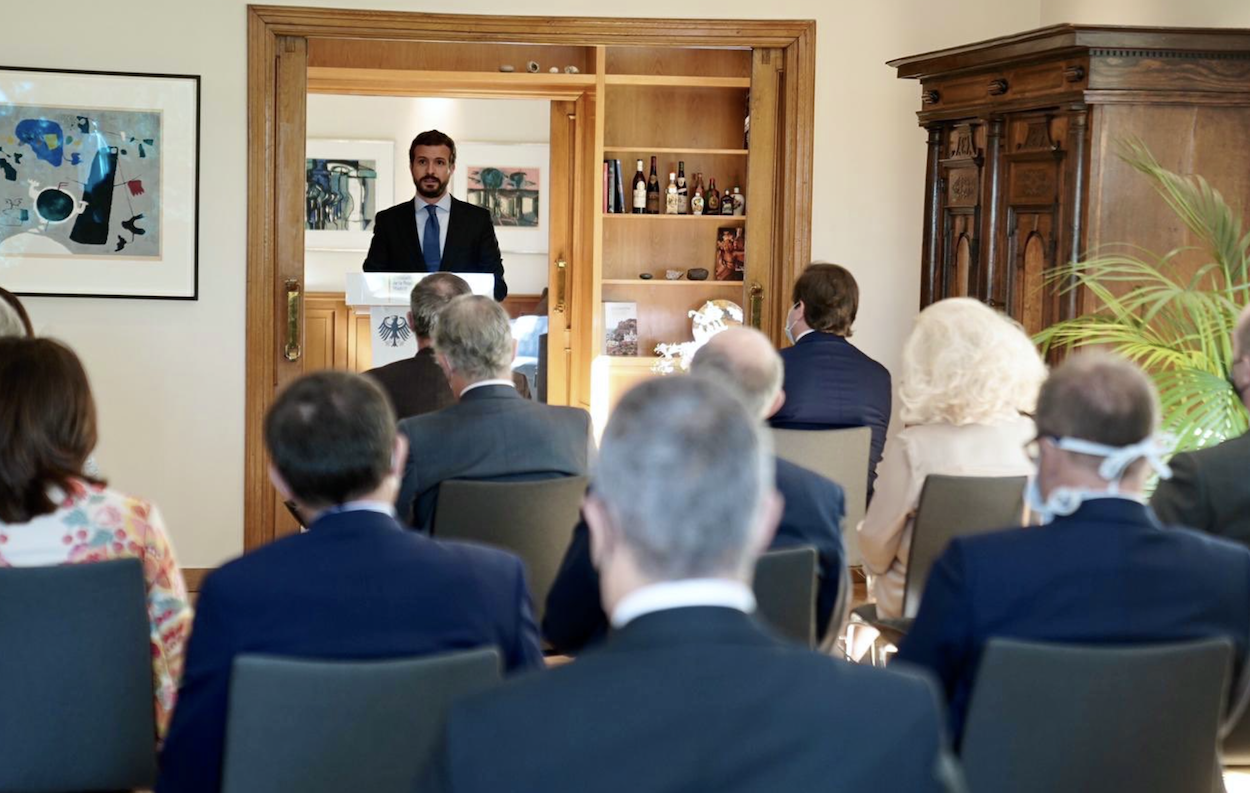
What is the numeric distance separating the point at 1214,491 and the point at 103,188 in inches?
190

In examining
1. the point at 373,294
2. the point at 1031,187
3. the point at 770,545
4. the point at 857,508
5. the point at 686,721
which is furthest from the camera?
the point at 373,294

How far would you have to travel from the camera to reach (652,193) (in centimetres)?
771

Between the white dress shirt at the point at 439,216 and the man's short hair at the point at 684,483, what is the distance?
5.68 m

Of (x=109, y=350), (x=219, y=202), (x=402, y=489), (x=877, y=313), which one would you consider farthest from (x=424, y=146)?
(x=402, y=489)

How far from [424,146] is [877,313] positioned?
2199 millimetres

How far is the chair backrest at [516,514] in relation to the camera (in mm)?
3311

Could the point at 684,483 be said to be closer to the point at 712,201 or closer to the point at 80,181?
the point at 80,181

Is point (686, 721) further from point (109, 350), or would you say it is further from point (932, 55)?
point (109, 350)

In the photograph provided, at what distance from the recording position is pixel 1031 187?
17.5ft

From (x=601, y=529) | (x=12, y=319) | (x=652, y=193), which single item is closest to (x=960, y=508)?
(x=601, y=529)

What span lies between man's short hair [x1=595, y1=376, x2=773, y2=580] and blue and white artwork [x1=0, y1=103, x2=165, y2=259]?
535 cm

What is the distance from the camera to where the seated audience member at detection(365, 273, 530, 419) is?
445 cm

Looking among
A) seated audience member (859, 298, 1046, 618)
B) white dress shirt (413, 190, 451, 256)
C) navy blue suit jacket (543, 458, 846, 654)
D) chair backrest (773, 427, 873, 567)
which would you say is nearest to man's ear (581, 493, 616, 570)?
navy blue suit jacket (543, 458, 846, 654)

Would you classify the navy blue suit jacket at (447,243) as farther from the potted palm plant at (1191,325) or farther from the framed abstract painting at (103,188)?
the potted palm plant at (1191,325)
